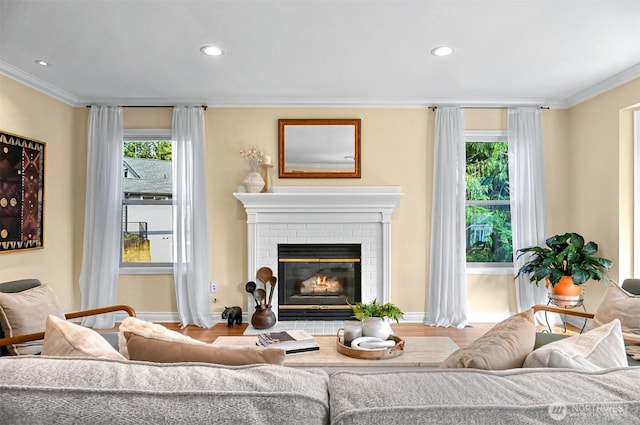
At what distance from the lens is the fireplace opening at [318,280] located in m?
4.50

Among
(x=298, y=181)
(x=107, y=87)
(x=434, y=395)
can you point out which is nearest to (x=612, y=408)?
(x=434, y=395)

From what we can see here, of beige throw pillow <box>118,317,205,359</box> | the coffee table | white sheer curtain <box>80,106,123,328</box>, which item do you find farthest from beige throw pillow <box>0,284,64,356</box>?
white sheer curtain <box>80,106,123,328</box>

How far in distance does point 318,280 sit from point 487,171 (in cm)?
229

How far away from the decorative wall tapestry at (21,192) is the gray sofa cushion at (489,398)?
372cm

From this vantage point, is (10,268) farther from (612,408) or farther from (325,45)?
(612,408)

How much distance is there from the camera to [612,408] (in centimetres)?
81

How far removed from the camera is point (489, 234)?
4613mm

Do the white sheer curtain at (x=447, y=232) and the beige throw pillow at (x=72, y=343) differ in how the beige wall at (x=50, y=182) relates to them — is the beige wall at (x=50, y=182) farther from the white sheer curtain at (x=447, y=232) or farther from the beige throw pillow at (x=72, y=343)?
the white sheer curtain at (x=447, y=232)

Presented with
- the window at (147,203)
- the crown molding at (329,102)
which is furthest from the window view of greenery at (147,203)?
the crown molding at (329,102)

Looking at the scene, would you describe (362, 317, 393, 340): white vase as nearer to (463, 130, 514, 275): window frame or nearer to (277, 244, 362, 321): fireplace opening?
(277, 244, 362, 321): fireplace opening

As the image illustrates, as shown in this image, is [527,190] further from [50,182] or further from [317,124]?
[50,182]

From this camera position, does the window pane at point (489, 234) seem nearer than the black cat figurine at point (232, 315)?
No

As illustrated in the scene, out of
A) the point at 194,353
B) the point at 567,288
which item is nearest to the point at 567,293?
the point at 567,288

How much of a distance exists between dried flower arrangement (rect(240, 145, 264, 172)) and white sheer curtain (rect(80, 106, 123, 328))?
4.62ft
